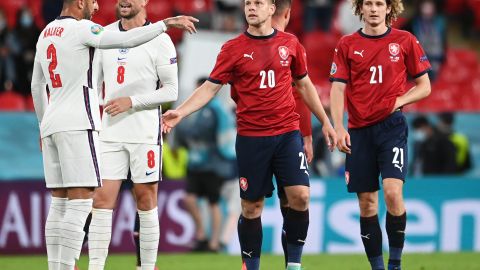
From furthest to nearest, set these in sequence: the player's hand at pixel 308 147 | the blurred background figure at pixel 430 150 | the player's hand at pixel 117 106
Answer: the blurred background figure at pixel 430 150
the player's hand at pixel 308 147
the player's hand at pixel 117 106

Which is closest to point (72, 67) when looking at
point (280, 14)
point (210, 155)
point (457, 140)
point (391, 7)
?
point (280, 14)

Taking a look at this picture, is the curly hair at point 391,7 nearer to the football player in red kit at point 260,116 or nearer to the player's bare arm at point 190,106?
the football player in red kit at point 260,116

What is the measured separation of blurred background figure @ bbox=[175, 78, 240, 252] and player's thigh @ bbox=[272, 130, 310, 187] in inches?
217

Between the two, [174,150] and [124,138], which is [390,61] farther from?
[174,150]

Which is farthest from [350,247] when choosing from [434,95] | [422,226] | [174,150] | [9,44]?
[9,44]

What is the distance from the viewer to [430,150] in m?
14.9

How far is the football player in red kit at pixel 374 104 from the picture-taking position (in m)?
8.80

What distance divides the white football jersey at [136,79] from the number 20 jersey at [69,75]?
25.8 inches

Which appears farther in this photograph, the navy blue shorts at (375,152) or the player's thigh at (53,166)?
the navy blue shorts at (375,152)

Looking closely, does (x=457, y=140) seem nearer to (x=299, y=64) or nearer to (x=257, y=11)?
(x=299, y=64)

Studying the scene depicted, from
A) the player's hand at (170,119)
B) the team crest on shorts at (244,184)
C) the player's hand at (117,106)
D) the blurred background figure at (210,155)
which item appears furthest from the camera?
the blurred background figure at (210,155)

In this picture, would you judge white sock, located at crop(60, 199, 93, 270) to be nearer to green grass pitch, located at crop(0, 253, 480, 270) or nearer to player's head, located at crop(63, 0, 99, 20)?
player's head, located at crop(63, 0, 99, 20)

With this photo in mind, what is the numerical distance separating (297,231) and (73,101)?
2137 mm

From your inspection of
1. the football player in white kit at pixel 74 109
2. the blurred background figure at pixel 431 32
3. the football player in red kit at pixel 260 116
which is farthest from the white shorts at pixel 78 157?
the blurred background figure at pixel 431 32
